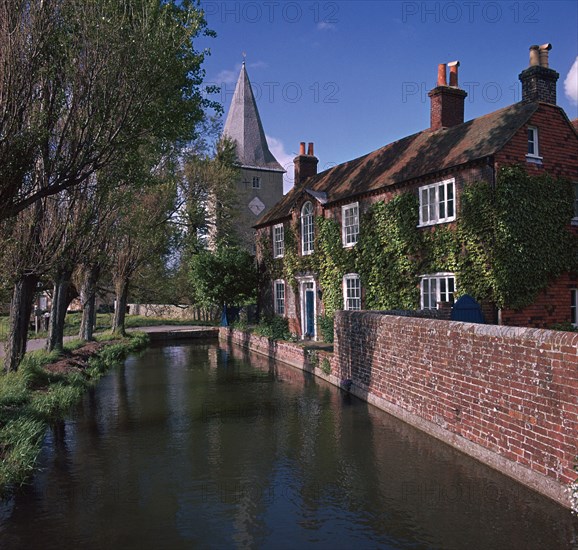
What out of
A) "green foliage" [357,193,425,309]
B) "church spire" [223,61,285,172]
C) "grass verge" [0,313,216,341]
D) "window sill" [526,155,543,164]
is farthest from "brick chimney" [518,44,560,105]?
"church spire" [223,61,285,172]

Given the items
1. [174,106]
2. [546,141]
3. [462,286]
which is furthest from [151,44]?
[546,141]

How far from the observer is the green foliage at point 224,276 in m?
30.3

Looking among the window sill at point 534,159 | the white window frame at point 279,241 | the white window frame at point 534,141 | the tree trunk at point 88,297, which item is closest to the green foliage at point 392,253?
the window sill at point 534,159

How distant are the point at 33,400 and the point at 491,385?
9619 millimetres

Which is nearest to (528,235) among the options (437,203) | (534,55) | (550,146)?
(437,203)

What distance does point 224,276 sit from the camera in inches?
1190

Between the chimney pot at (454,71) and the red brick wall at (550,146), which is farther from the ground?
the chimney pot at (454,71)

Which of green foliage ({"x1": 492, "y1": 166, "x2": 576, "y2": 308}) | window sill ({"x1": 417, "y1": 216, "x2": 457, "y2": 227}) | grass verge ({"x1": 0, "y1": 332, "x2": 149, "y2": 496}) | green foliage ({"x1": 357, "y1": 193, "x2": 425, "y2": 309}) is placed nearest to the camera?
grass verge ({"x1": 0, "y1": 332, "x2": 149, "y2": 496})

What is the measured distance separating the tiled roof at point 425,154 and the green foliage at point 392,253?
3.38 ft

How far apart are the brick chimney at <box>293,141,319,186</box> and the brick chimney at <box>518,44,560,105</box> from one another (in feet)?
52.4

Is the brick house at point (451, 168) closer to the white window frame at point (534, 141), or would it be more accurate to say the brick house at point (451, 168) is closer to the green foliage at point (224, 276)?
the white window frame at point (534, 141)

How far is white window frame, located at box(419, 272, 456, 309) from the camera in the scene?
17.1m

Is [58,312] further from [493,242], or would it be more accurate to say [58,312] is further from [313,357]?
[493,242]

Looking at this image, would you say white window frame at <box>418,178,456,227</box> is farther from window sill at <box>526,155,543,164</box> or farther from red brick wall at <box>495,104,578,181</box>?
window sill at <box>526,155,543,164</box>
